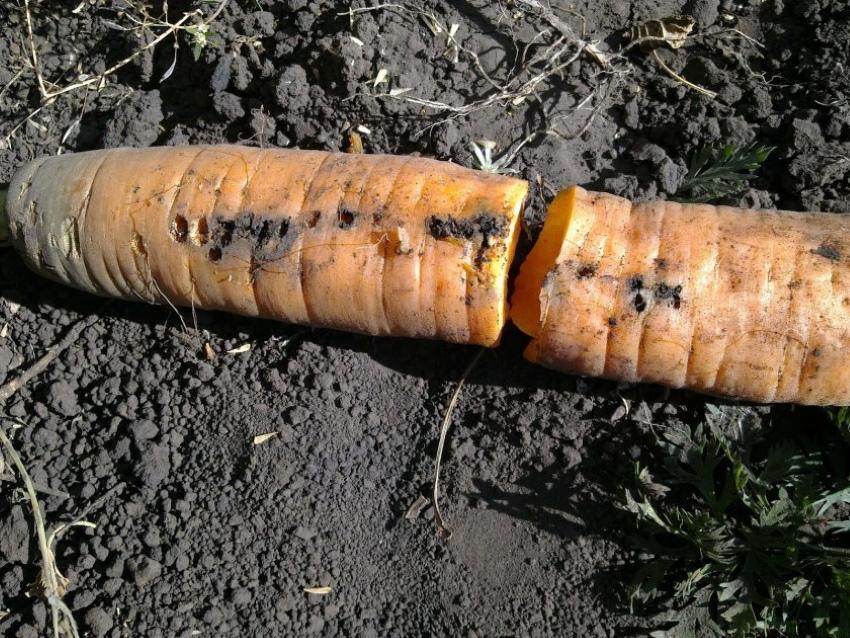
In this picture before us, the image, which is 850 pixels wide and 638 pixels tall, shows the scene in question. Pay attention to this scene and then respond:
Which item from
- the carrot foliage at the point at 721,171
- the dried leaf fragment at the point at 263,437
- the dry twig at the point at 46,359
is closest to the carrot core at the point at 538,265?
the carrot foliage at the point at 721,171

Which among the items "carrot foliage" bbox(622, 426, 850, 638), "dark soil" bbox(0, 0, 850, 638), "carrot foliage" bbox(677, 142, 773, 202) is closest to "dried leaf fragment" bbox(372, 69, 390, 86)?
"dark soil" bbox(0, 0, 850, 638)

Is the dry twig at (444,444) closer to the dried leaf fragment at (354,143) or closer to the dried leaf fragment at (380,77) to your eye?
the dried leaf fragment at (354,143)

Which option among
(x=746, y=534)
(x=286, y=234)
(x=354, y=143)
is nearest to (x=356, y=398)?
(x=286, y=234)

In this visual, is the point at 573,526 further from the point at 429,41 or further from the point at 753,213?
the point at 429,41

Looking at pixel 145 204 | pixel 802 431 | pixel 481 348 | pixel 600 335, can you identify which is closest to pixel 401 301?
pixel 481 348

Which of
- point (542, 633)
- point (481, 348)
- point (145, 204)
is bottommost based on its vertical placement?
point (542, 633)

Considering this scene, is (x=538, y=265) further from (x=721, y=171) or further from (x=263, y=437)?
(x=263, y=437)

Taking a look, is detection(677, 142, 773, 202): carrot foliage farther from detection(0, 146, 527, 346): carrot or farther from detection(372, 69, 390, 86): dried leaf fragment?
detection(372, 69, 390, 86): dried leaf fragment
